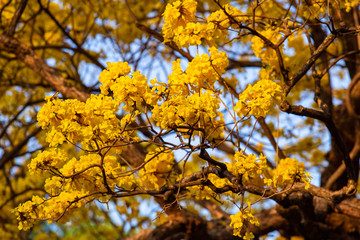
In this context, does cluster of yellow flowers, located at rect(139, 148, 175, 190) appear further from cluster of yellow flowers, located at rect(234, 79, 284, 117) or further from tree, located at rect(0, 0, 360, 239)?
cluster of yellow flowers, located at rect(234, 79, 284, 117)

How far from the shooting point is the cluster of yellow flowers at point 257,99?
2.07 metres

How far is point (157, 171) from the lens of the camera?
2.79m

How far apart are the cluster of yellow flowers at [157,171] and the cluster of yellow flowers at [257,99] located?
763 millimetres

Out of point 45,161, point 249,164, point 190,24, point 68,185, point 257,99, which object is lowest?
point 249,164

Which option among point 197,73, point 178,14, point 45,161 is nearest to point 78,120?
point 45,161

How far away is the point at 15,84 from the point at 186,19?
3.68 m

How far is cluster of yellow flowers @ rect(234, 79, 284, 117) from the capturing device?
207 cm

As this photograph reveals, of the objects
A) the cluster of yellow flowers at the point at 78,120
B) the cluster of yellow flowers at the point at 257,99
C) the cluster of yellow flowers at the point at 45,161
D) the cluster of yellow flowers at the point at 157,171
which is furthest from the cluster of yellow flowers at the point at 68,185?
the cluster of yellow flowers at the point at 257,99

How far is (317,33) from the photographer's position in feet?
14.2

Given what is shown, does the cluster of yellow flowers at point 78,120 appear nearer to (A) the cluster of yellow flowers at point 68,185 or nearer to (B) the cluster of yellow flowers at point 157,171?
(A) the cluster of yellow flowers at point 68,185

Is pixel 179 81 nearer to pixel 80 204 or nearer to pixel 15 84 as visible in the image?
pixel 80 204

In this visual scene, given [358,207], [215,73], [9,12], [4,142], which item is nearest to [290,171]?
[215,73]

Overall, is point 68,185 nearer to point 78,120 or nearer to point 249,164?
point 78,120

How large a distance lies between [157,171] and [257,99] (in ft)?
3.28
